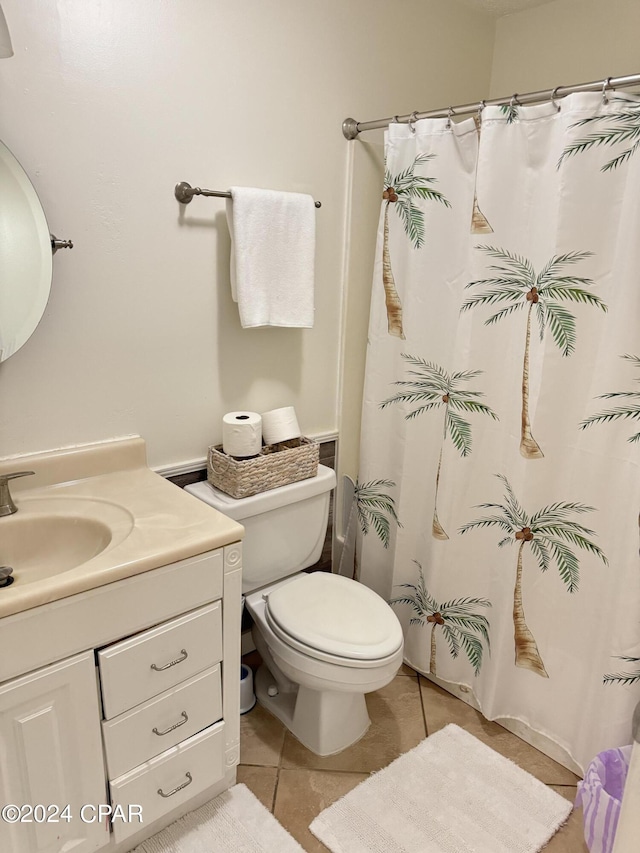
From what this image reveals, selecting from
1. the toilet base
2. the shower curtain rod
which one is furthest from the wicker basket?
the shower curtain rod

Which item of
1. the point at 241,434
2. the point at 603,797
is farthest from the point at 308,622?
the point at 603,797

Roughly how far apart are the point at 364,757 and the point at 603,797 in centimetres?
65

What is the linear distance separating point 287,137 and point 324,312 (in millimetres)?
549

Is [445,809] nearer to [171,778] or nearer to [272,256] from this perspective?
[171,778]

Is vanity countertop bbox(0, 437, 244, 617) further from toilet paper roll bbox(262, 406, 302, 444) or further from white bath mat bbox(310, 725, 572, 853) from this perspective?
white bath mat bbox(310, 725, 572, 853)

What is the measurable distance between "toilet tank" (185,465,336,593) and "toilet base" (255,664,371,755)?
366mm

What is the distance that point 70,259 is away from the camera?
144 centimetres

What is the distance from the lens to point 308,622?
166cm

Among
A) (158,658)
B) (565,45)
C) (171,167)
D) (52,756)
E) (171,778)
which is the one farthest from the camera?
(565,45)

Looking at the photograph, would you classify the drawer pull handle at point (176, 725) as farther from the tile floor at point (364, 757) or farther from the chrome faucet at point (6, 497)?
the chrome faucet at point (6, 497)

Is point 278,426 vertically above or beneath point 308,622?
above

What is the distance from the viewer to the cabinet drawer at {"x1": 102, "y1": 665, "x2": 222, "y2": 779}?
4.15 feet

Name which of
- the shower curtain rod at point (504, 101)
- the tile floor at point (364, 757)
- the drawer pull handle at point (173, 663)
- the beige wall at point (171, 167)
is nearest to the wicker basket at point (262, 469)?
the beige wall at point (171, 167)

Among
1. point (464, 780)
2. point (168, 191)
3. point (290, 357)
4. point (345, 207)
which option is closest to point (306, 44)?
point (345, 207)
